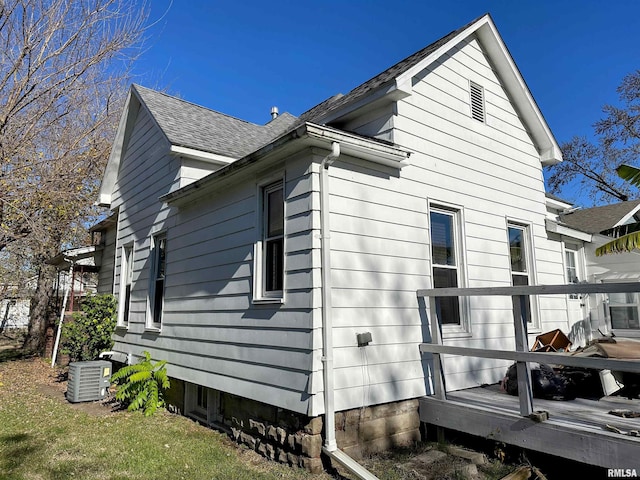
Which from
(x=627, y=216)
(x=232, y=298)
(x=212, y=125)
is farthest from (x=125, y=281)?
(x=627, y=216)

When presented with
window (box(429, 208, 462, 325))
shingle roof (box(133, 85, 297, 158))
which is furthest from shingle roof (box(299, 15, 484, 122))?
shingle roof (box(133, 85, 297, 158))

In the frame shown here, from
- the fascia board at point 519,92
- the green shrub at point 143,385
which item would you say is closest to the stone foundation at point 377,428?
the green shrub at point 143,385

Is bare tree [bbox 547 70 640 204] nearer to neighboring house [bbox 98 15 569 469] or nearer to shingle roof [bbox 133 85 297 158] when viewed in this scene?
neighboring house [bbox 98 15 569 469]

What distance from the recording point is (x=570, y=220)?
1354 cm

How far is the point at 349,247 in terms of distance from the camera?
4961 mm

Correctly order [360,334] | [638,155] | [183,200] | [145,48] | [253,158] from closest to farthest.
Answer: [360,334] → [253,158] → [183,200] → [145,48] → [638,155]

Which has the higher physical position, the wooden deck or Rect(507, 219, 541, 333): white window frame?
Rect(507, 219, 541, 333): white window frame

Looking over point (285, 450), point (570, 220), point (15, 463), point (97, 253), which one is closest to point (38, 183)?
point (97, 253)

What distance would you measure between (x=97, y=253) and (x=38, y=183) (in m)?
3.18

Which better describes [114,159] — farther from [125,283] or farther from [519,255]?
[519,255]

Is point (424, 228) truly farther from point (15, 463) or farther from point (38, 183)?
point (38, 183)

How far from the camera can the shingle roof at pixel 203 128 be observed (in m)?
8.29

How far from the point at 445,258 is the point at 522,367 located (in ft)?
7.30

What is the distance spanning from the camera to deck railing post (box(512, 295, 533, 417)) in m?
4.27
